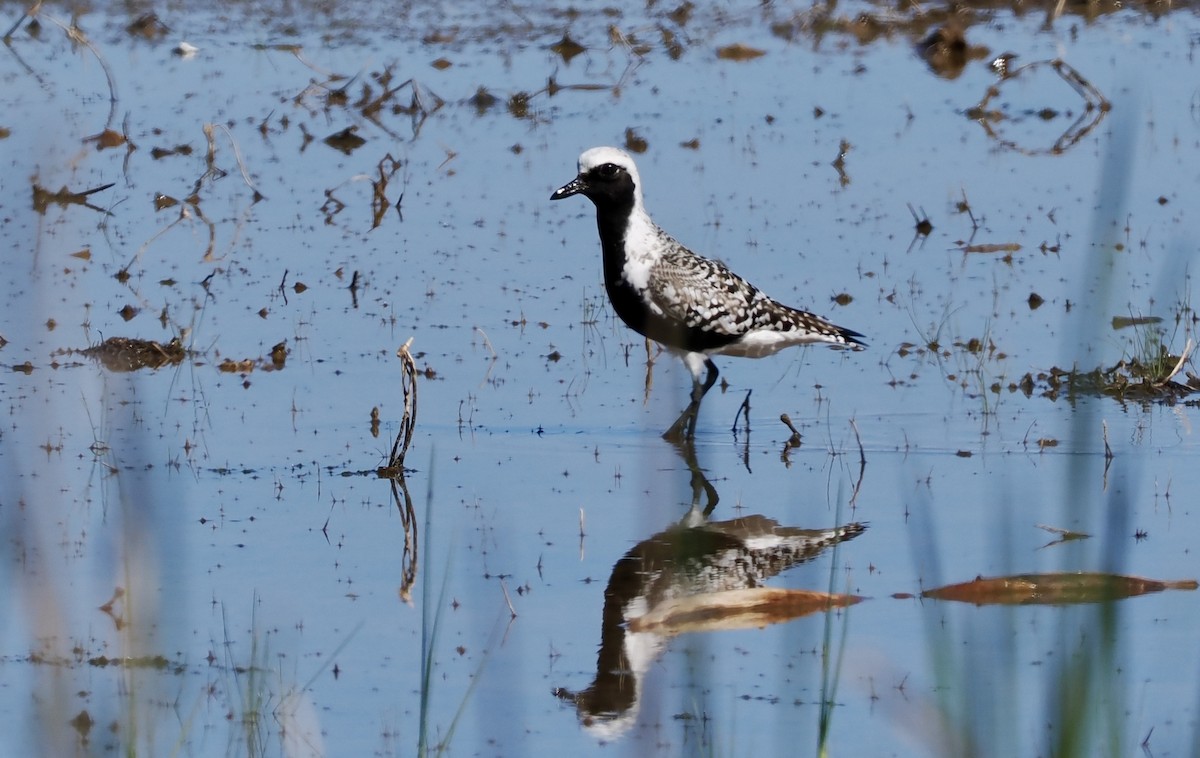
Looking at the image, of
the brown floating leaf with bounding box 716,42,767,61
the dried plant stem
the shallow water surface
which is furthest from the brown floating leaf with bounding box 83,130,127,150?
the dried plant stem

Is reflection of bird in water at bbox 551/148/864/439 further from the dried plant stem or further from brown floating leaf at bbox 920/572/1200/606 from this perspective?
brown floating leaf at bbox 920/572/1200/606

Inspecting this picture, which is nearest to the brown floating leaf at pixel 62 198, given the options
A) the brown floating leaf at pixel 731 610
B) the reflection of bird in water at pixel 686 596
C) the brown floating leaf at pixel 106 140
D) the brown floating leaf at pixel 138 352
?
the brown floating leaf at pixel 106 140

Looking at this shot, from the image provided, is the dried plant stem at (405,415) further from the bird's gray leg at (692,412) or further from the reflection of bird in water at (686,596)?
the bird's gray leg at (692,412)

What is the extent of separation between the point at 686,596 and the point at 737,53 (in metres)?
15.1

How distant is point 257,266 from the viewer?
1278 centimetres

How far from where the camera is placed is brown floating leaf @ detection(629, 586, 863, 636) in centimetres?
656

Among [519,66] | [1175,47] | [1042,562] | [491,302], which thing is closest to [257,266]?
[491,302]

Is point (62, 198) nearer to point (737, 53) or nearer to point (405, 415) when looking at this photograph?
point (405, 415)

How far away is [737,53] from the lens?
21.2 metres

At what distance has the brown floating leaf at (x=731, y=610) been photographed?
21.5 feet

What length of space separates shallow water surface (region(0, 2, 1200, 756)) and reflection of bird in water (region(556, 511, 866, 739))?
23mm

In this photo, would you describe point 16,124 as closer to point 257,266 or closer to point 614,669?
point 257,266

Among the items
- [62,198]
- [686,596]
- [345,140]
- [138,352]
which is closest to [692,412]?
[686,596]

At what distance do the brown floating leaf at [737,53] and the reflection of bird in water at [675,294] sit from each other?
39.4ft
